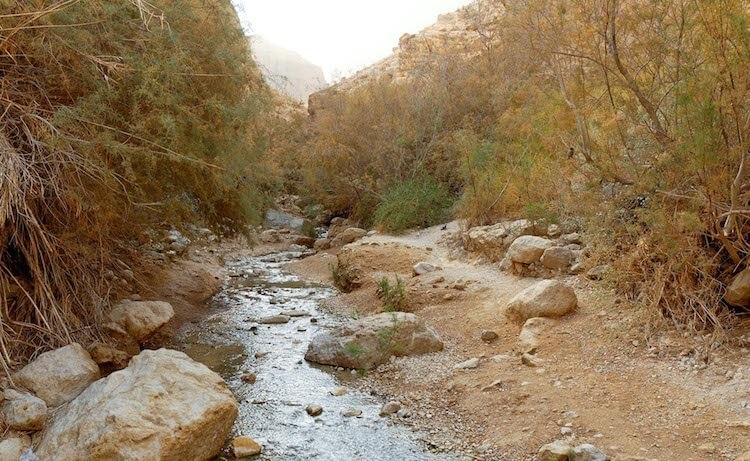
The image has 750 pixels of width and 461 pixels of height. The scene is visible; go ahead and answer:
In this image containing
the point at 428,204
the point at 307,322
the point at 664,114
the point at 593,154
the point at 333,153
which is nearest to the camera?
the point at 664,114

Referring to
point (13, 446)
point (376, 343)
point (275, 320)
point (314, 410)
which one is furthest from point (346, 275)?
point (13, 446)

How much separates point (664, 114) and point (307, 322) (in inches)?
195

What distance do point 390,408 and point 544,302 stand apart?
79.3 inches

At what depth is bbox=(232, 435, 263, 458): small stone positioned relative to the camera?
13.4 feet

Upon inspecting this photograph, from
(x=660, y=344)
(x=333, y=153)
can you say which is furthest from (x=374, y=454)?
(x=333, y=153)

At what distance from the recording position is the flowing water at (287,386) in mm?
4180

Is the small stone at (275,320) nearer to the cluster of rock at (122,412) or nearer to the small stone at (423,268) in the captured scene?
the small stone at (423,268)

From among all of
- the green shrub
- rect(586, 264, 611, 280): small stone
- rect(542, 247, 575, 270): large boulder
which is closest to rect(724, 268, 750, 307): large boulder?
rect(586, 264, 611, 280): small stone

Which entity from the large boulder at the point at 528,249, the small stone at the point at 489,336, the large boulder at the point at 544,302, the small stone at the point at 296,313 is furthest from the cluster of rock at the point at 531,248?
the small stone at the point at 296,313

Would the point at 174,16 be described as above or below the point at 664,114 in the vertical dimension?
above

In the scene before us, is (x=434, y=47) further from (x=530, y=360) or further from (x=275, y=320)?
(x=530, y=360)

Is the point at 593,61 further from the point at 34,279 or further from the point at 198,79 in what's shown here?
the point at 34,279

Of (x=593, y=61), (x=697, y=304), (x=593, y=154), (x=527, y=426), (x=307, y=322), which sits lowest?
(x=307, y=322)

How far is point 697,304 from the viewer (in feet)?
14.8
